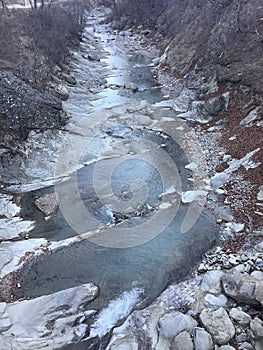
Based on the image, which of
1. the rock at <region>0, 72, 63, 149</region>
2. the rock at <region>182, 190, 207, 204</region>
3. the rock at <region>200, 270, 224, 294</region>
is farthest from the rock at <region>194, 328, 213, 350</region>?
the rock at <region>0, 72, 63, 149</region>

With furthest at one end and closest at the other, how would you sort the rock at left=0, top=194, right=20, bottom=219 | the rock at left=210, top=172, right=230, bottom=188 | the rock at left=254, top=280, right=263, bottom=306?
the rock at left=210, top=172, right=230, bottom=188 → the rock at left=0, top=194, right=20, bottom=219 → the rock at left=254, top=280, right=263, bottom=306

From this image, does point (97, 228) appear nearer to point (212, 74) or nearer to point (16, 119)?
point (16, 119)

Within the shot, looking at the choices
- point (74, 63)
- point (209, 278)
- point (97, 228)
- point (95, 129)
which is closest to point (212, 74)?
point (95, 129)

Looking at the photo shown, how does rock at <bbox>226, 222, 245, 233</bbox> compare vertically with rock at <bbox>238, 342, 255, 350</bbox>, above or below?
above

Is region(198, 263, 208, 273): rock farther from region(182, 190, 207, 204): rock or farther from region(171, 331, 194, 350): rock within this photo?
region(182, 190, 207, 204): rock

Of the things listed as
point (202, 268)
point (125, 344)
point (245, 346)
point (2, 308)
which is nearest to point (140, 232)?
point (202, 268)

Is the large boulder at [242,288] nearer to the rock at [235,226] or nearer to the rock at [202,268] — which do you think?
the rock at [202,268]

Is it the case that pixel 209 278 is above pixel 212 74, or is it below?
below

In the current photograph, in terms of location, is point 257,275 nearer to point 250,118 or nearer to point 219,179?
point 219,179

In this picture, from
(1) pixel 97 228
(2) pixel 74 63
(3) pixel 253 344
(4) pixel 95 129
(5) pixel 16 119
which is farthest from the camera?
(2) pixel 74 63
